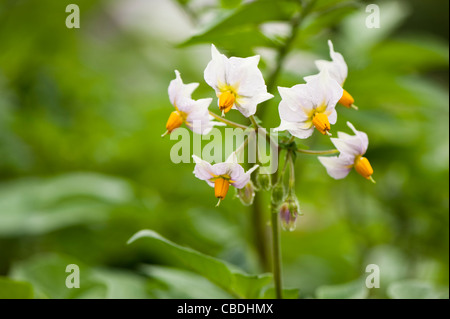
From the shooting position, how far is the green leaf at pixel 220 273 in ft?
1.43

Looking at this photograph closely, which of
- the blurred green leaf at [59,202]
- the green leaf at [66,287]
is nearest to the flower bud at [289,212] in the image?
the green leaf at [66,287]

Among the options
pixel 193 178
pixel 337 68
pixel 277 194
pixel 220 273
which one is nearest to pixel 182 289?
pixel 220 273

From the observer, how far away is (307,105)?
0.37m

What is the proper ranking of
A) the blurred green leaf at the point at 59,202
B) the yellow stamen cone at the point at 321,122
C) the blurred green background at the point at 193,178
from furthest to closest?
the blurred green leaf at the point at 59,202 → the blurred green background at the point at 193,178 → the yellow stamen cone at the point at 321,122

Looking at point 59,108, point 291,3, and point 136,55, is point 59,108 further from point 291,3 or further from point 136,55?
point 136,55

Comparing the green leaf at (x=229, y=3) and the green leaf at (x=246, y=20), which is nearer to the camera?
the green leaf at (x=246, y=20)

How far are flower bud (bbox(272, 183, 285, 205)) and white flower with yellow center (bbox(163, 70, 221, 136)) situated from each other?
0.08 m

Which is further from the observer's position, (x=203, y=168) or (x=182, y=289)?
(x=182, y=289)

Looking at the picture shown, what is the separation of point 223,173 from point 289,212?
0.24 feet

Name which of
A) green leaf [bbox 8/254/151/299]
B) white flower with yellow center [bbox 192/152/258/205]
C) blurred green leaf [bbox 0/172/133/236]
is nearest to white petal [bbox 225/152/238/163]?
white flower with yellow center [bbox 192/152/258/205]

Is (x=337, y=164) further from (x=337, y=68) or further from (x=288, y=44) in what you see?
(x=288, y=44)

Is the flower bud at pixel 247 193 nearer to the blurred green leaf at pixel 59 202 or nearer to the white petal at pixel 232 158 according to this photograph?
the white petal at pixel 232 158

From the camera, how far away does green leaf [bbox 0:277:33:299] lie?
49cm
